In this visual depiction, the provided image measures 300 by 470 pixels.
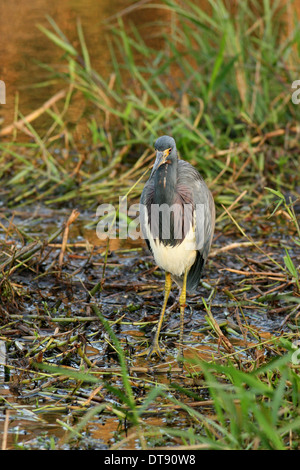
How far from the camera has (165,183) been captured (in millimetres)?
4246

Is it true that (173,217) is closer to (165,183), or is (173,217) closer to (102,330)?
(165,183)

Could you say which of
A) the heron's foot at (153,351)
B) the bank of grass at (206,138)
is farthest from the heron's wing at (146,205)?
the bank of grass at (206,138)

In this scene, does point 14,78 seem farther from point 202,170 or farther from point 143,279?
point 143,279

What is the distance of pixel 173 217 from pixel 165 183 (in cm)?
20

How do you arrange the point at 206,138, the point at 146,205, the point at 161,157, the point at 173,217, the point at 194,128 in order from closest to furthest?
the point at 161,157, the point at 173,217, the point at 146,205, the point at 194,128, the point at 206,138

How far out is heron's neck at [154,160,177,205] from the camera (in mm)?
4254

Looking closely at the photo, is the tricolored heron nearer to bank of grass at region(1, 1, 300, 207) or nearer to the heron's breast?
the heron's breast

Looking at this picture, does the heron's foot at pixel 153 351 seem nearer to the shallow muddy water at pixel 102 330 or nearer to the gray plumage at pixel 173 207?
the shallow muddy water at pixel 102 330

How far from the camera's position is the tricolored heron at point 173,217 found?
4.26m

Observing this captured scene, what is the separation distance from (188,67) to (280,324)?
3.66 meters

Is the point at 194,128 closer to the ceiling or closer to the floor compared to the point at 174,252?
closer to the ceiling
